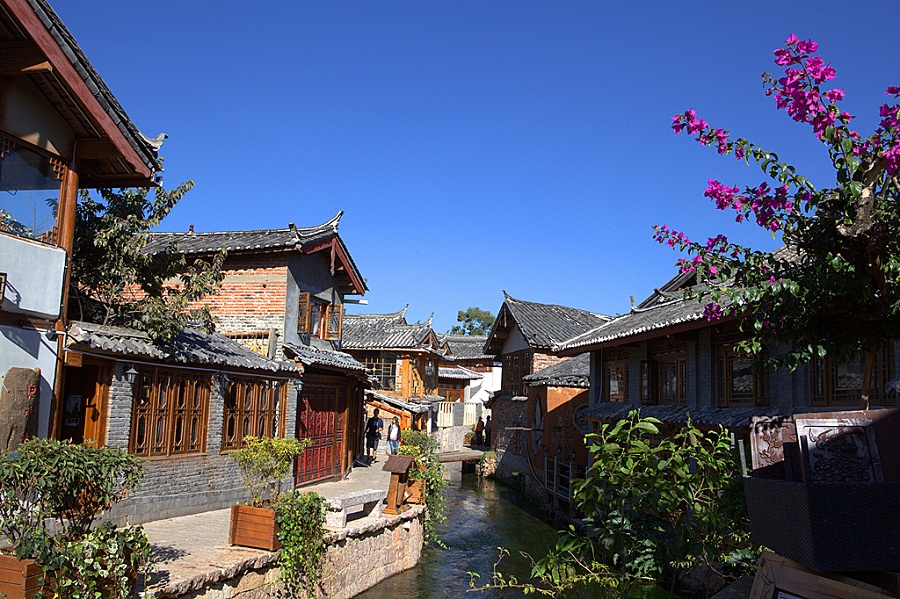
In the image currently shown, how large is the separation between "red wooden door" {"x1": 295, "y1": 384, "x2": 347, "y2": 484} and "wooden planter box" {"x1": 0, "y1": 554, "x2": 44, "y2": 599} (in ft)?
30.7

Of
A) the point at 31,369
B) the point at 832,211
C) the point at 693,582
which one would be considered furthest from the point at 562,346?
the point at 832,211

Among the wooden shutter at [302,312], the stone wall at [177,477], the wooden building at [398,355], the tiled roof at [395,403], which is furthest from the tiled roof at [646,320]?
the wooden building at [398,355]

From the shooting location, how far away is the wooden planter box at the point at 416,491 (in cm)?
1388

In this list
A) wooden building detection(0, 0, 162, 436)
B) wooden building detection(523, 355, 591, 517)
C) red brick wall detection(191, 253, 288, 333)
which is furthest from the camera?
wooden building detection(523, 355, 591, 517)

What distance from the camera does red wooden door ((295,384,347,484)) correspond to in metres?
15.4

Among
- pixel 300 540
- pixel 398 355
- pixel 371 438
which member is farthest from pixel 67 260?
pixel 398 355

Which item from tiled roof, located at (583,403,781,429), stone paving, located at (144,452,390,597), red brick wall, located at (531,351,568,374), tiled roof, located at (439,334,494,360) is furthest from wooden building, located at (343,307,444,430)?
stone paving, located at (144,452,390,597)

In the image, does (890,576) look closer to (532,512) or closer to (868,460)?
(868,460)

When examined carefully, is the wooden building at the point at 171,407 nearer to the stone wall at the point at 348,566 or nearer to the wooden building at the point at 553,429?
the stone wall at the point at 348,566

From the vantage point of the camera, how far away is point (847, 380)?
9875 mm

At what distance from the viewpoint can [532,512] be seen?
2058cm

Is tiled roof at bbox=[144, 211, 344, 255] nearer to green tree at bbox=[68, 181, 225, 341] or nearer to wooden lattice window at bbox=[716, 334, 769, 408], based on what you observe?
green tree at bbox=[68, 181, 225, 341]

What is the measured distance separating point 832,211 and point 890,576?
2077mm

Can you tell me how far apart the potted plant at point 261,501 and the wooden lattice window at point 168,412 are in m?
1.76
